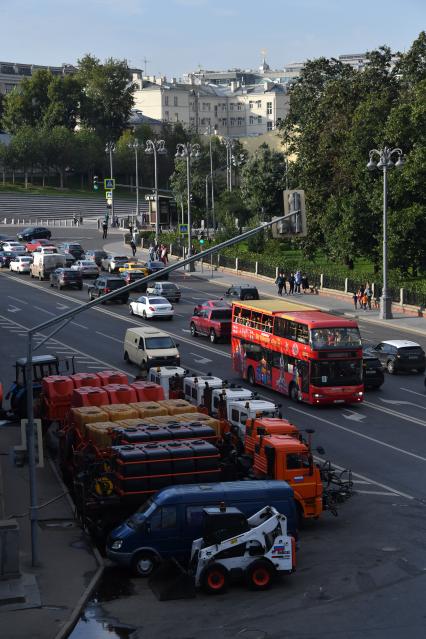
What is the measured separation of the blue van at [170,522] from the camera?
2362 centimetres

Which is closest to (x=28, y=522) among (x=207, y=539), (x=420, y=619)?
(x=207, y=539)

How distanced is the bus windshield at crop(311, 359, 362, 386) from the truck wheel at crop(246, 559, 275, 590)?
16.7 m

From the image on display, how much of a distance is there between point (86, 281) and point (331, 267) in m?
16.9

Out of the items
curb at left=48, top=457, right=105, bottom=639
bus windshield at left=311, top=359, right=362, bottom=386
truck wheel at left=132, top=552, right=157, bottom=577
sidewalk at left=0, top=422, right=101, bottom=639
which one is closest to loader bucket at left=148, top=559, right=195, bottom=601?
truck wheel at left=132, top=552, right=157, bottom=577

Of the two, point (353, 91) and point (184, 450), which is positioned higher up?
point (353, 91)

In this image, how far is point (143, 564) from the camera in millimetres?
23609

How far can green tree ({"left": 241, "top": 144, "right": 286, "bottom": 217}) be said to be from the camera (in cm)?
10394

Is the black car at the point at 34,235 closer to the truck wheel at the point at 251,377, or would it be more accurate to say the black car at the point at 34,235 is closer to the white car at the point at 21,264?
the white car at the point at 21,264

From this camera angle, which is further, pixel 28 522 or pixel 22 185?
pixel 22 185

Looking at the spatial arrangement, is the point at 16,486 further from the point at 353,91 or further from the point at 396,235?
the point at 353,91

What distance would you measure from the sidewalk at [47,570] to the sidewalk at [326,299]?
30.0 meters

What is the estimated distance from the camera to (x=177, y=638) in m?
20.3

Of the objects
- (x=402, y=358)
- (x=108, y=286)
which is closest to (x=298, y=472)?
(x=402, y=358)

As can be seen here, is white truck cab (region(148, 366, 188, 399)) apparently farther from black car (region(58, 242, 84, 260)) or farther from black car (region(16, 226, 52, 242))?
black car (region(16, 226, 52, 242))
